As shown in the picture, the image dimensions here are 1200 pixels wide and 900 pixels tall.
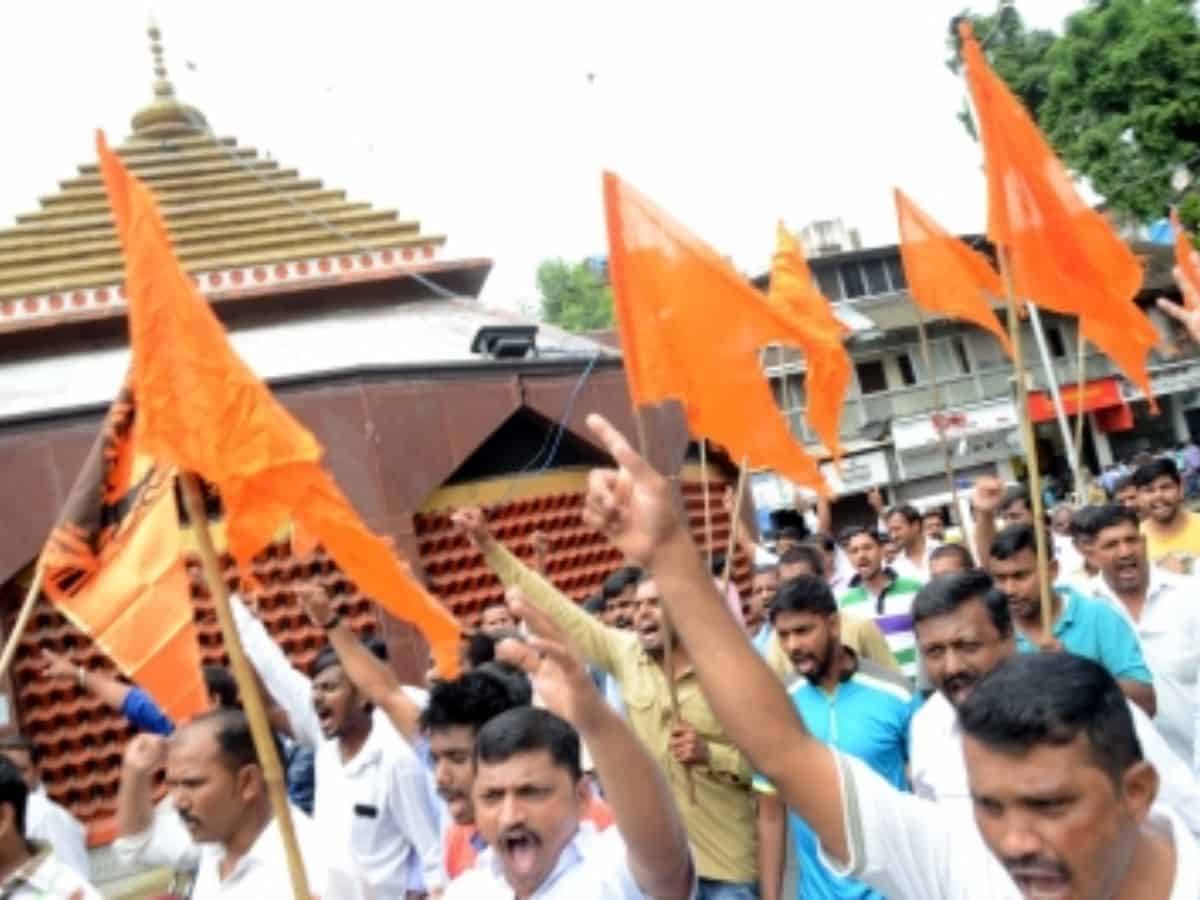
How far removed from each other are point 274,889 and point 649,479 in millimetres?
1705

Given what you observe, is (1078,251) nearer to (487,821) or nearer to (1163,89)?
(487,821)

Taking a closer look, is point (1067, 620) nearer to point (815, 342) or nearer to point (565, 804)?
point (815, 342)

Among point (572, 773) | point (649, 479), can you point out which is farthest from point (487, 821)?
point (649, 479)

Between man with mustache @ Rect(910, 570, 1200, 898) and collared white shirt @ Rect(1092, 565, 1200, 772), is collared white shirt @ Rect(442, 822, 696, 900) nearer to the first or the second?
man with mustache @ Rect(910, 570, 1200, 898)

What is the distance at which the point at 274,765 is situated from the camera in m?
2.98

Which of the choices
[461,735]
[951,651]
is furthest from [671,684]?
[951,651]

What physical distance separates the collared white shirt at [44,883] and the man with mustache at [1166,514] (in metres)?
4.45

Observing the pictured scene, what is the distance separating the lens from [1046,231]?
199 inches

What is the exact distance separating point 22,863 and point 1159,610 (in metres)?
3.58

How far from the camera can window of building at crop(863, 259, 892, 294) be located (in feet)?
108

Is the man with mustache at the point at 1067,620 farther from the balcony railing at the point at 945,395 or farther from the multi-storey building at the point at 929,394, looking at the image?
the balcony railing at the point at 945,395

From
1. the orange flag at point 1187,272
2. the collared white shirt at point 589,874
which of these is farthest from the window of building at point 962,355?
the collared white shirt at point 589,874

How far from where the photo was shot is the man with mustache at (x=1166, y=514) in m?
5.80

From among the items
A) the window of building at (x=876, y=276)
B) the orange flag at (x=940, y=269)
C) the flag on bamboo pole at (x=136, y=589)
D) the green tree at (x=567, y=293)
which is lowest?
the flag on bamboo pole at (x=136, y=589)
